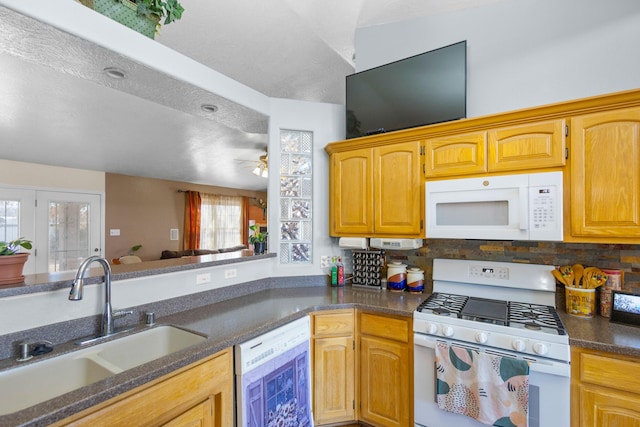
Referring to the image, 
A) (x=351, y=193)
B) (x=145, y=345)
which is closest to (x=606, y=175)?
(x=351, y=193)

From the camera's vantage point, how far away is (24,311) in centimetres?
123

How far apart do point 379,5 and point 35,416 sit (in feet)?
9.66

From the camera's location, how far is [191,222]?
6902mm

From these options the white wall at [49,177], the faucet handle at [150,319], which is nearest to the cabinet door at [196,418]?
the faucet handle at [150,319]

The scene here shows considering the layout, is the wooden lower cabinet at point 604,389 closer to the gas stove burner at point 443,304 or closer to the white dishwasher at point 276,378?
the gas stove burner at point 443,304

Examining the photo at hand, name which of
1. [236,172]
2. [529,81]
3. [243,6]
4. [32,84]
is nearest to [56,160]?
[32,84]

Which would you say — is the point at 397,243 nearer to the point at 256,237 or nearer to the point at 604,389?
the point at 256,237

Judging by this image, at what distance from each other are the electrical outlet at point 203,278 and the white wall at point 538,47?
2204 millimetres

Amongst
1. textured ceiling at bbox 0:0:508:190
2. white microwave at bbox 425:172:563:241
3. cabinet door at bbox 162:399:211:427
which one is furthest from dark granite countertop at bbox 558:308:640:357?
textured ceiling at bbox 0:0:508:190

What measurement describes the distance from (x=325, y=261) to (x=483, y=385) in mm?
1369

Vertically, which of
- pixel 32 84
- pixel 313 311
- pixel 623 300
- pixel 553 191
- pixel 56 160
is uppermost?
pixel 32 84

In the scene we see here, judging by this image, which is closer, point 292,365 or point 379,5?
point 292,365

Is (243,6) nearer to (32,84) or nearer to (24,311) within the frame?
(24,311)

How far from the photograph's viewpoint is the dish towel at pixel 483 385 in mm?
1445
